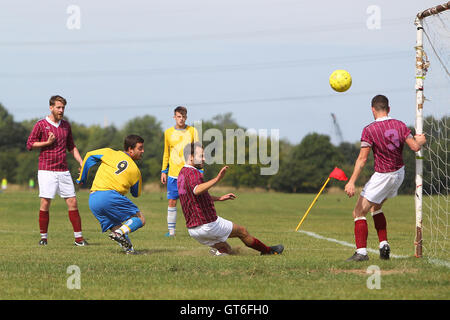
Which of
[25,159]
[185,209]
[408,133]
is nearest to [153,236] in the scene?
[185,209]

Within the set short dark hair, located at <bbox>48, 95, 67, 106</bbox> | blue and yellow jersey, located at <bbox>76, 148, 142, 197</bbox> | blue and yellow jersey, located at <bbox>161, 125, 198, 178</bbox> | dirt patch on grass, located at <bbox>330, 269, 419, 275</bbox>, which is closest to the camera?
dirt patch on grass, located at <bbox>330, 269, 419, 275</bbox>

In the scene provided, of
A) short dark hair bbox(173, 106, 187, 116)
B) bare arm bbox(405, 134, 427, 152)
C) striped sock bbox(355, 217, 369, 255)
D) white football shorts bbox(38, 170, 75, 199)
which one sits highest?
short dark hair bbox(173, 106, 187, 116)

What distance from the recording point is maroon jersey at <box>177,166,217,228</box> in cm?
839

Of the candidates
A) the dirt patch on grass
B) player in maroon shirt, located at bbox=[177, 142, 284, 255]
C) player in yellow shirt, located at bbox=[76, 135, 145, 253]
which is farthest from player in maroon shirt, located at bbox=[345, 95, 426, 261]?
player in yellow shirt, located at bbox=[76, 135, 145, 253]

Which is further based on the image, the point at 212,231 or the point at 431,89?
the point at 431,89

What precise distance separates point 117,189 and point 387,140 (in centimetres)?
390

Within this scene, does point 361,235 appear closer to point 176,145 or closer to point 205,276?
point 205,276

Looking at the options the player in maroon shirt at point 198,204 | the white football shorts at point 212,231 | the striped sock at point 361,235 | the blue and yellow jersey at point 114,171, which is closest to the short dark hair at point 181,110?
the blue and yellow jersey at point 114,171

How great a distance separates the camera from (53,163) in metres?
10.8

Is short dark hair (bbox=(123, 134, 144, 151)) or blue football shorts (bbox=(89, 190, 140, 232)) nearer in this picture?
blue football shorts (bbox=(89, 190, 140, 232))

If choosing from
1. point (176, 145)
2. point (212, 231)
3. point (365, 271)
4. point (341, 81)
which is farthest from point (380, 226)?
point (176, 145)

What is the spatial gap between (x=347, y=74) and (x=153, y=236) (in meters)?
5.06

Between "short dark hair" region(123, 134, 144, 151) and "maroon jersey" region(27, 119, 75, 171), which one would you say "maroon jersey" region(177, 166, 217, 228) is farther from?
"maroon jersey" region(27, 119, 75, 171)
